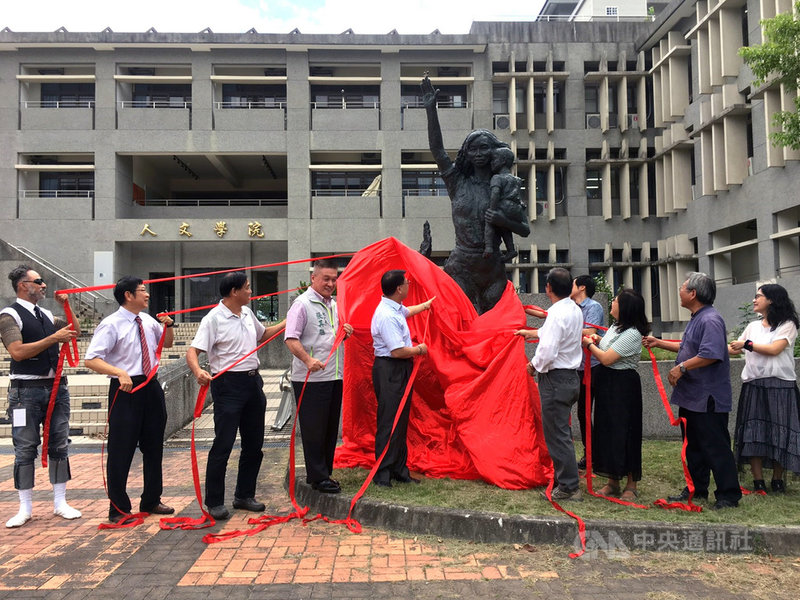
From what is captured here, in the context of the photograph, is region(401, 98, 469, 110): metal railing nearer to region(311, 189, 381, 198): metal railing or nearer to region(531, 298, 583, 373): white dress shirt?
region(311, 189, 381, 198): metal railing

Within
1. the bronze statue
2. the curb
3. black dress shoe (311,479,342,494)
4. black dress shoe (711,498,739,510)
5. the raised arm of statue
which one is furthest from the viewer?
the raised arm of statue

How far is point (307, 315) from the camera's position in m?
5.00

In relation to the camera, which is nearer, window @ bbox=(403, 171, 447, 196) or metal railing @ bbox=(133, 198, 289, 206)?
window @ bbox=(403, 171, 447, 196)

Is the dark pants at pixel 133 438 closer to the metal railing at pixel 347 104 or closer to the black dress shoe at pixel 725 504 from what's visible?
the black dress shoe at pixel 725 504

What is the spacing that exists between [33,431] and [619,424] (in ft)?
15.3

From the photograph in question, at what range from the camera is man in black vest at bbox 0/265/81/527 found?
4863 mm

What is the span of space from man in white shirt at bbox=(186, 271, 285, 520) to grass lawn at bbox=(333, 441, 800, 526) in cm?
94

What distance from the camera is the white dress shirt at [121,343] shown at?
4.80m

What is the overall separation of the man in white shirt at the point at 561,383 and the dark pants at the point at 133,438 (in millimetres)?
3100

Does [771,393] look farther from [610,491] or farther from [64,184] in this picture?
[64,184]

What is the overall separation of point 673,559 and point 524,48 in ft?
89.0

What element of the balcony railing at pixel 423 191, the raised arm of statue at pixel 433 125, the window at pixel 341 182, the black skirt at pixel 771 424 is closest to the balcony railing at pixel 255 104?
the window at pixel 341 182

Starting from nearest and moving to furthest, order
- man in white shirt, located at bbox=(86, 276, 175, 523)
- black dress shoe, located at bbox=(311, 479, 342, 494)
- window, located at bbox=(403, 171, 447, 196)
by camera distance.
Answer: man in white shirt, located at bbox=(86, 276, 175, 523) → black dress shoe, located at bbox=(311, 479, 342, 494) → window, located at bbox=(403, 171, 447, 196)

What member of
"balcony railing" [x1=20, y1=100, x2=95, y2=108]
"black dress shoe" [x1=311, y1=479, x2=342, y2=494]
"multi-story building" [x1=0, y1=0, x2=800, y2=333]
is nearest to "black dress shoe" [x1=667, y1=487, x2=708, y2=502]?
"black dress shoe" [x1=311, y1=479, x2=342, y2=494]
